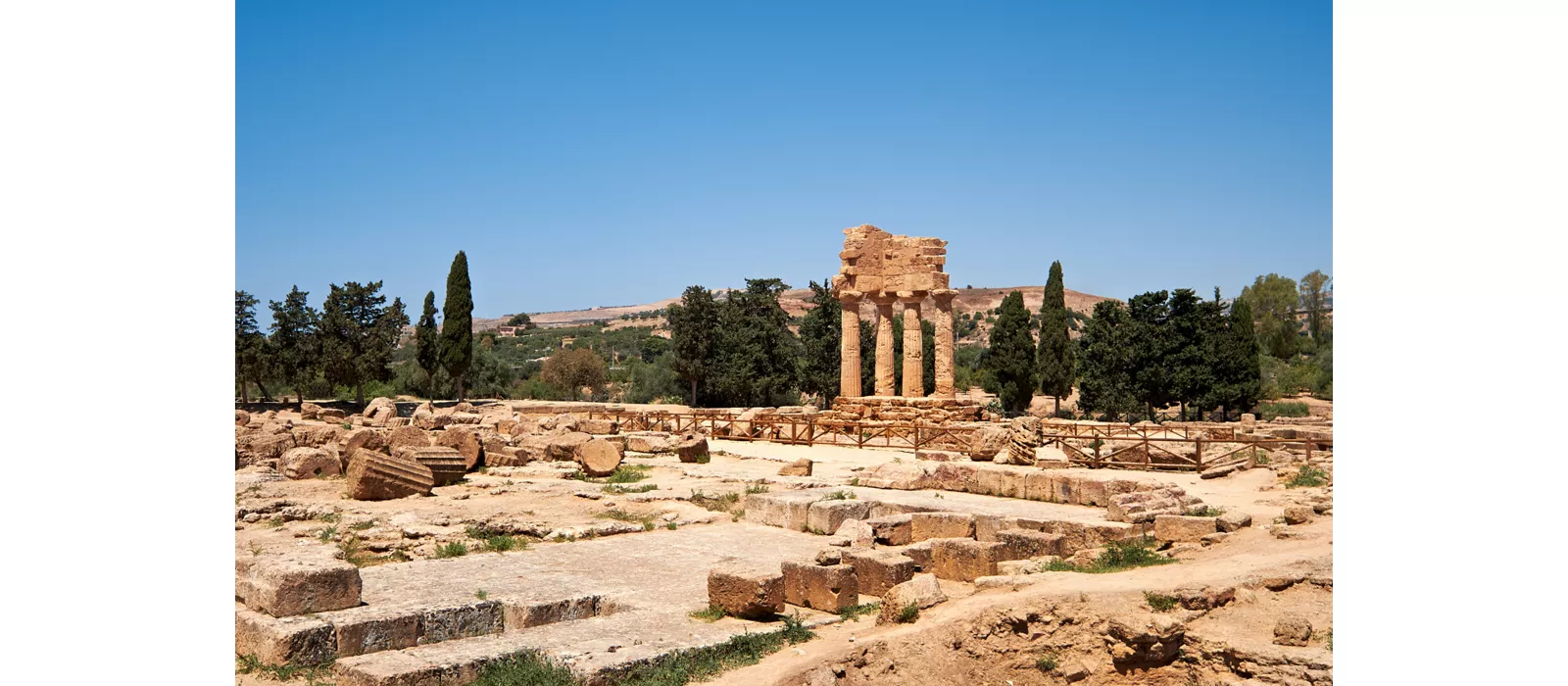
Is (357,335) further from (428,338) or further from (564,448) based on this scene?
(564,448)

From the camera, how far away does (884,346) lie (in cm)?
3198

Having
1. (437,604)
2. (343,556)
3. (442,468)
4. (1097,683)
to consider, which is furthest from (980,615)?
(442,468)

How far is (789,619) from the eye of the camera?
927 centimetres

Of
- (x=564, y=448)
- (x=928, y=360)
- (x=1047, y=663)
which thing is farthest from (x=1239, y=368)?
(x=1047, y=663)

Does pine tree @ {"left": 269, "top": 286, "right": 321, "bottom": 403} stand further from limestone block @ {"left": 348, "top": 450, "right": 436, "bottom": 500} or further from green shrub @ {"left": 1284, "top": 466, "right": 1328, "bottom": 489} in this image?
green shrub @ {"left": 1284, "top": 466, "right": 1328, "bottom": 489}

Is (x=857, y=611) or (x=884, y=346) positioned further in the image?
(x=884, y=346)

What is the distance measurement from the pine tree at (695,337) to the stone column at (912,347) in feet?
42.7

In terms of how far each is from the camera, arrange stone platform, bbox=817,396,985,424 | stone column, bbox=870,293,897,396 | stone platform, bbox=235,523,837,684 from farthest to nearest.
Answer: stone column, bbox=870,293,897,396, stone platform, bbox=817,396,985,424, stone platform, bbox=235,523,837,684

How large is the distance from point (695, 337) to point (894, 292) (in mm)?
13352

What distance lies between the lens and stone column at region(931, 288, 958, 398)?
31078 mm

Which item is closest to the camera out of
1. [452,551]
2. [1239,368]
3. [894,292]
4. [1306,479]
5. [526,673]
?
[526,673]

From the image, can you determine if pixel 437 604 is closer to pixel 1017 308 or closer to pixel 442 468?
pixel 442 468

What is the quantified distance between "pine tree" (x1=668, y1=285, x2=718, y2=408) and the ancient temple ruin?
11778 mm

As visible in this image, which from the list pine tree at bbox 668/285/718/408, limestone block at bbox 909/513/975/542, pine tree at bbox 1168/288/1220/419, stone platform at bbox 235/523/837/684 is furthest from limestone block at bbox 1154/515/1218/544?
pine tree at bbox 668/285/718/408
